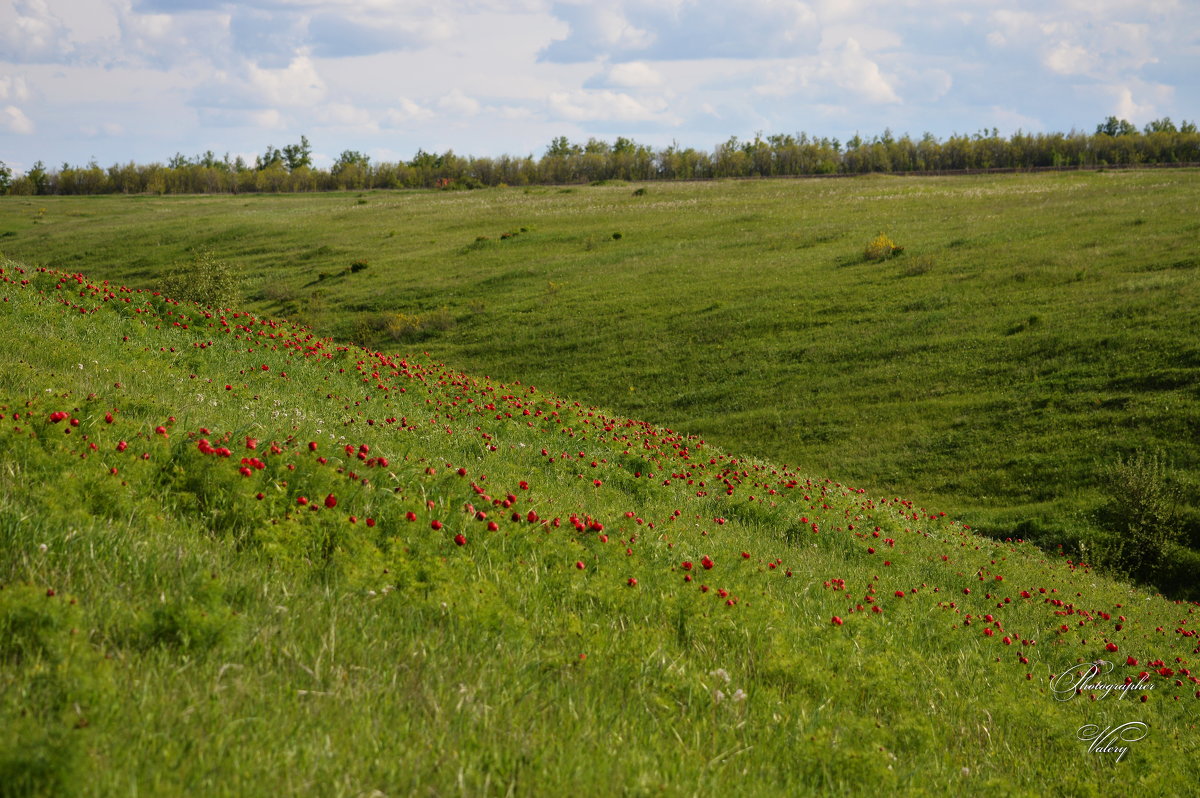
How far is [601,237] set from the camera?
63438 millimetres

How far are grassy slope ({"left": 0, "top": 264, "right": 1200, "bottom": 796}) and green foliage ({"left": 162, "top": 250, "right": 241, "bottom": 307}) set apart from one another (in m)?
32.5

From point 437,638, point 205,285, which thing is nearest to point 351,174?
point 205,285

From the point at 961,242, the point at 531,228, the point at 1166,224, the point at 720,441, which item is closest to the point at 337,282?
the point at 531,228

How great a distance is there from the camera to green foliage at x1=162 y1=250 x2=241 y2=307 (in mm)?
41156

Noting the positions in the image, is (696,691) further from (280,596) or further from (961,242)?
(961,242)

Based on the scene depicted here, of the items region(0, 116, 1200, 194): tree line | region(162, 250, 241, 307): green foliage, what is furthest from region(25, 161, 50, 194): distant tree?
region(162, 250, 241, 307): green foliage

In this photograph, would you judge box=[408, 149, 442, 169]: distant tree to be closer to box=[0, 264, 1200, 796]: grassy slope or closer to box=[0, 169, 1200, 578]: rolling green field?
box=[0, 169, 1200, 578]: rolling green field

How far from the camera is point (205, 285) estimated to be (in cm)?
4181

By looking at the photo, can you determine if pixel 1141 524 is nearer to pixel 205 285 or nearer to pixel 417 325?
pixel 417 325

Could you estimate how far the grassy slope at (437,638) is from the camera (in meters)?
3.81

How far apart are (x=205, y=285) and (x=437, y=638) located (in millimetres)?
42367

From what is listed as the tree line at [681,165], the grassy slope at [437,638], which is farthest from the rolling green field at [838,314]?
the tree line at [681,165]

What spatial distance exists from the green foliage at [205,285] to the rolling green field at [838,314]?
4.91 meters

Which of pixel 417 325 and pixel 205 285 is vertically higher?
pixel 205 285
